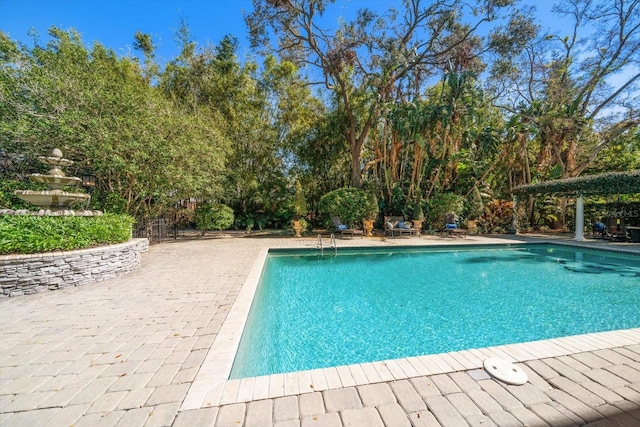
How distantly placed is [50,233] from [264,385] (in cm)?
499

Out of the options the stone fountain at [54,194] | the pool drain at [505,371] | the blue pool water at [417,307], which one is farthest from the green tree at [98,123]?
the pool drain at [505,371]

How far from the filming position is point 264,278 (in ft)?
Result: 19.6

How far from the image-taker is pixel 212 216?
36.3 ft

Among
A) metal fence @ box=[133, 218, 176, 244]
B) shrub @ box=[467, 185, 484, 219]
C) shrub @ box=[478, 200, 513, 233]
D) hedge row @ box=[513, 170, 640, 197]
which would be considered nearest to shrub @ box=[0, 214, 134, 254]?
metal fence @ box=[133, 218, 176, 244]

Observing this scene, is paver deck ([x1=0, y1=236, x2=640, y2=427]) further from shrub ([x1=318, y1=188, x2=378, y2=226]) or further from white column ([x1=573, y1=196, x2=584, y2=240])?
white column ([x1=573, y1=196, x2=584, y2=240])

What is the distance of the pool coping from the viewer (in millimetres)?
1922

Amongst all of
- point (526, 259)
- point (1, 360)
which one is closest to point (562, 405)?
point (1, 360)

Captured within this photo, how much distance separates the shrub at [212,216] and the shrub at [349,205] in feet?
14.0

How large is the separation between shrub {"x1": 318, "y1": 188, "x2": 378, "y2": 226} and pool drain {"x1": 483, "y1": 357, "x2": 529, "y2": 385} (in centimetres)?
964

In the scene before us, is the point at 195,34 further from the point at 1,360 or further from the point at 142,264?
the point at 1,360

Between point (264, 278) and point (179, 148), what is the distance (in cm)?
561

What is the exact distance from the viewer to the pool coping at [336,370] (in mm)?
1922

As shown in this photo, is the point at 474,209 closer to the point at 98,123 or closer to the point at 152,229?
the point at 152,229

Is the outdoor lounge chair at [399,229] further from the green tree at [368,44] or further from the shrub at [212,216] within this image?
the shrub at [212,216]
